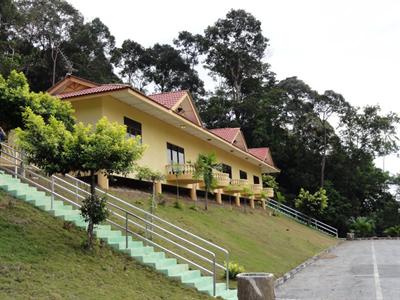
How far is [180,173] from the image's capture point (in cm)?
2386

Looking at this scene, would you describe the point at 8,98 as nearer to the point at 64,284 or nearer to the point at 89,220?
the point at 89,220

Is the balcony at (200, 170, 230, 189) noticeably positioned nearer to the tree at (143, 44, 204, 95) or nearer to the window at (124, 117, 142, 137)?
the window at (124, 117, 142, 137)

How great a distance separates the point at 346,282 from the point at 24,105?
11293 millimetres

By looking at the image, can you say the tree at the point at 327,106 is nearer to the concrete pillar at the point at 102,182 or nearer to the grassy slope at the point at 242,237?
the grassy slope at the point at 242,237

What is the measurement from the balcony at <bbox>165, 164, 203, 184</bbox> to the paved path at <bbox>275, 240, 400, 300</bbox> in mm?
7182

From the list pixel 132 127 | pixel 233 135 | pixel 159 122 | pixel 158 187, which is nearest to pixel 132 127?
pixel 132 127

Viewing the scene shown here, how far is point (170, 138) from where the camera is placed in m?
24.9

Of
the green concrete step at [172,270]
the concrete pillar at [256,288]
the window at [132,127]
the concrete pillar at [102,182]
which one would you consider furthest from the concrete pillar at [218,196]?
the concrete pillar at [256,288]

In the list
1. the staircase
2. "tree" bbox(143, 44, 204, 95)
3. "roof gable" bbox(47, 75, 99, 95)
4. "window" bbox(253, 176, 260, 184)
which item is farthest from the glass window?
"tree" bbox(143, 44, 204, 95)

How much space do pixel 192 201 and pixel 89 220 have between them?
14.9 meters

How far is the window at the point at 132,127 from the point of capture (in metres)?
20.8

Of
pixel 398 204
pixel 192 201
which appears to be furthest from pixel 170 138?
pixel 398 204

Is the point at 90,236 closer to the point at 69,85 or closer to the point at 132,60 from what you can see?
the point at 69,85

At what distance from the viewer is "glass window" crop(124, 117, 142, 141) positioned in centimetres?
2077
